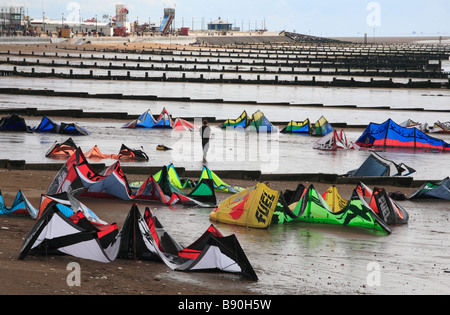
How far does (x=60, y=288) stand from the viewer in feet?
31.4

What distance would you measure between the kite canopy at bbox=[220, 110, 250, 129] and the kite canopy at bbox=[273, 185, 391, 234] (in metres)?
16.3

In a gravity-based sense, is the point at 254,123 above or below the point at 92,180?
below

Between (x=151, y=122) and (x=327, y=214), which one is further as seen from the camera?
(x=151, y=122)

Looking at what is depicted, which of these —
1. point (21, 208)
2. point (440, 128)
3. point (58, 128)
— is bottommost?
point (440, 128)

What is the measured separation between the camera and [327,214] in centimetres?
1564

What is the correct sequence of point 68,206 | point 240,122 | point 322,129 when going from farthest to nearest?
point 240,122 < point 322,129 < point 68,206

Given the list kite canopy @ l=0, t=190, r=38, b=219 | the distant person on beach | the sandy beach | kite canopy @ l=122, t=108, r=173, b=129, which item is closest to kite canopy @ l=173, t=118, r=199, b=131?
kite canopy @ l=122, t=108, r=173, b=129

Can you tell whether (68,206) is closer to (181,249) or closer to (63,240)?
(63,240)

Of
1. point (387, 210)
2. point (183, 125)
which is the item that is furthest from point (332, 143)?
point (387, 210)
